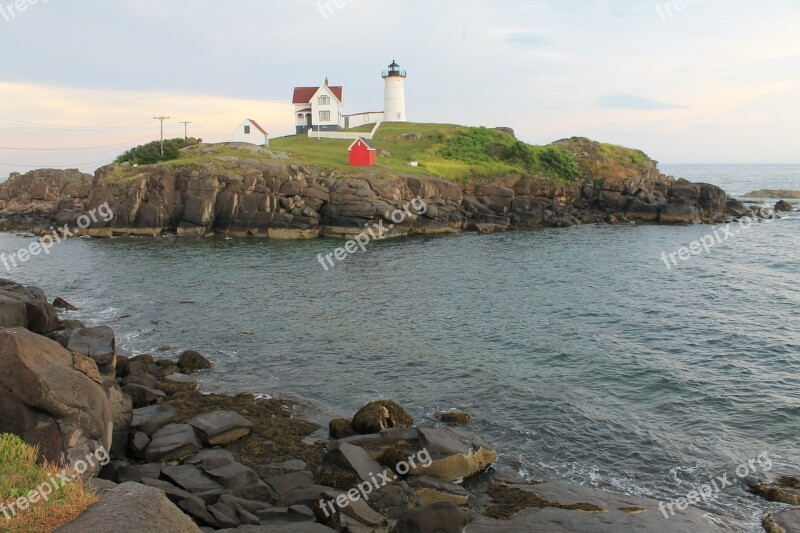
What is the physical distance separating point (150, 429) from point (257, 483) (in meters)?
5.35

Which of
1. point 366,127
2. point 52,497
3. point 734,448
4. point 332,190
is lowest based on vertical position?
point 734,448

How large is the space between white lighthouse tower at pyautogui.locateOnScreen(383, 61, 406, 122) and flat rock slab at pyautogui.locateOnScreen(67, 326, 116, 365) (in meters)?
104

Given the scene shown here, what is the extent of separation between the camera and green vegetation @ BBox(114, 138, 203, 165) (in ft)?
279

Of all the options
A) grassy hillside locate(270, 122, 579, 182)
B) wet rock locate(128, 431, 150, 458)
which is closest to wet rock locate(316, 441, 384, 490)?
wet rock locate(128, 431, 150, 458)

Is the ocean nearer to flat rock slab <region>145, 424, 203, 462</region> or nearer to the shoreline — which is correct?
the shoreline

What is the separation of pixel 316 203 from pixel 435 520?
58.6m

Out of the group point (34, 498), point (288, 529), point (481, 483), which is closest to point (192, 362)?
point (481, 483)

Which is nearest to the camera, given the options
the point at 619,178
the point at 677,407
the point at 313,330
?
the point at 677,407

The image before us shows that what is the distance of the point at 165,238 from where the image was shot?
67188mm

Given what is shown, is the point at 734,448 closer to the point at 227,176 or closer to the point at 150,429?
Answer: the point at 150,429

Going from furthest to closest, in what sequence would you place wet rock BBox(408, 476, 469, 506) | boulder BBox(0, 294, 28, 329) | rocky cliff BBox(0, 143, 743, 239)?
1. rocky cliff BBox(0, 143, 743, 239)
2. boulder BBox(0, 294, 28, 329)
3. wet rock BBox(408, 476, 469, 506)

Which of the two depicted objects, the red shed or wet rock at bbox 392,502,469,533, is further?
the red shed

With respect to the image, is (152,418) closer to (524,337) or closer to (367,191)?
(524,337)

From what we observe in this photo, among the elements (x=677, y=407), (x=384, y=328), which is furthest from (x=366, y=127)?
(x=677, y=407)
